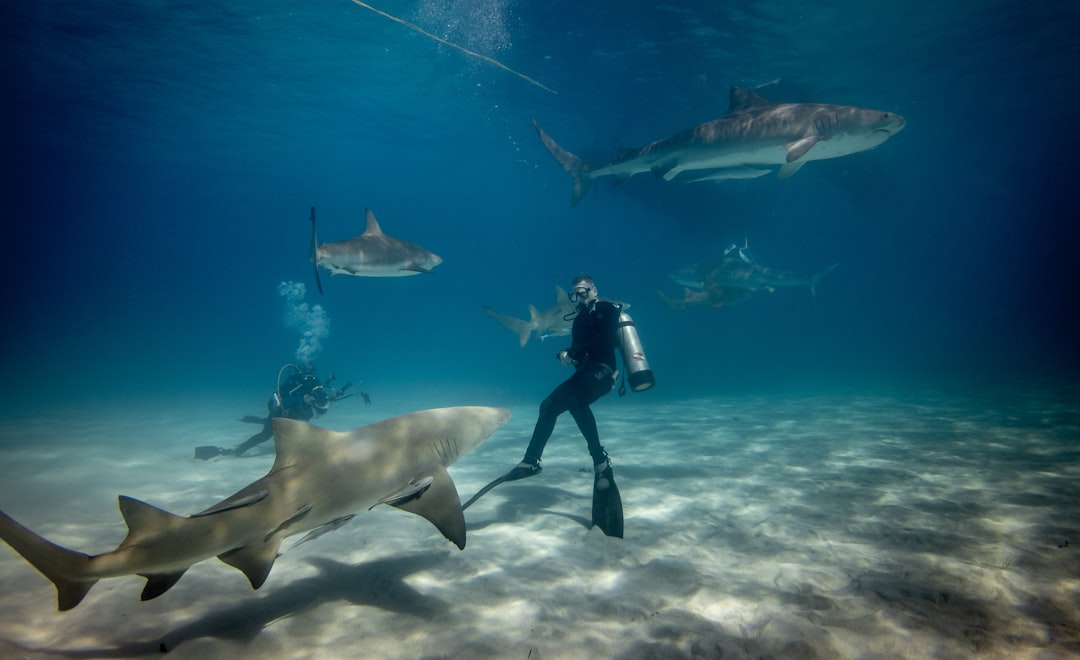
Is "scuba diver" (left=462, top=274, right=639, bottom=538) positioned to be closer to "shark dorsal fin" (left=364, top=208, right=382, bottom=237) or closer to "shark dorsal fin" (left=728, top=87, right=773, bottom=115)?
"shark dorsal fin" (left=364, top=208, right=382, bottom=237)

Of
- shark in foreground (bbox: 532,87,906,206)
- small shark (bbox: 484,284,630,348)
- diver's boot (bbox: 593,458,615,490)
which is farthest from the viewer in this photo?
small shark (bbox: 484,284,630,348)

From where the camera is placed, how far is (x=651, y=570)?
13.1 ft

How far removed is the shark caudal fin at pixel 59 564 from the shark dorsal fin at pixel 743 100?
8506 millimetres

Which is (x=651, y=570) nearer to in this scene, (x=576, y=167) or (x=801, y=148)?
(x=801, y=148)

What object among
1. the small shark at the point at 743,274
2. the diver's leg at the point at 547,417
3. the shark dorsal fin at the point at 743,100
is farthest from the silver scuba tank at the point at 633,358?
the small shark at the point at 743,274

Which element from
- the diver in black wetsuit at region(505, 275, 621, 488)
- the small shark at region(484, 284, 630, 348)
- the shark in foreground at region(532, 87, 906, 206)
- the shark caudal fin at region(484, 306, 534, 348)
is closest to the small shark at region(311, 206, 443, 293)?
the shark in foreground at region(532, 87, 906, 206)

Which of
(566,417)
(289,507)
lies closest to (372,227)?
(289,507)

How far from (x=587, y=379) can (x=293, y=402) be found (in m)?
7.71

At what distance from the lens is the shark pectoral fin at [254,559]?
8.65ft

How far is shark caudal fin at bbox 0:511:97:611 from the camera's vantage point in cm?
238

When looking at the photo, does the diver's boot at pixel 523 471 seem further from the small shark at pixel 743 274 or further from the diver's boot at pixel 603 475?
the small shark at pixel 743 274

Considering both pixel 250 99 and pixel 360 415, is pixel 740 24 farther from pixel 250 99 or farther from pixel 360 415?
pixel 250 99

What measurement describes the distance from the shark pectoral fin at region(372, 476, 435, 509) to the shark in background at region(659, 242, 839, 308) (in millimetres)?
9863

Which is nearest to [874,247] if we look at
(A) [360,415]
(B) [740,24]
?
(B) [740,24]
